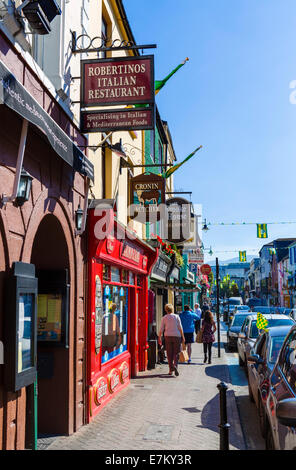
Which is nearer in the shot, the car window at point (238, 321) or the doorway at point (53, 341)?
the doorway at point (53, 341)

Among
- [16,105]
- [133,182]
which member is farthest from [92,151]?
[16,105]

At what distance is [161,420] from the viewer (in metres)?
7.75

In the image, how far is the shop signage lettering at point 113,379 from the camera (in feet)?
30.6

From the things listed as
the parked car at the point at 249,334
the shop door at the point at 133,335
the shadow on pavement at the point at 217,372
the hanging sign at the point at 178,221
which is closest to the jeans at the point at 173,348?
the shop door at the point at 133,335

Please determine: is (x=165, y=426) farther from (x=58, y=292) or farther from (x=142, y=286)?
(x=142, y=286)

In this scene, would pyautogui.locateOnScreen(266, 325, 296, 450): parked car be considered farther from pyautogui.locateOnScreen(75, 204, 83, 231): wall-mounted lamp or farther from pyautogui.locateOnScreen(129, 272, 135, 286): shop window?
pyautogui.locateOnScreen(129, 272, 135, 286): shop window

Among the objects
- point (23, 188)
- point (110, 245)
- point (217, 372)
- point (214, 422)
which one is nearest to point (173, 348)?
point (217, 372)

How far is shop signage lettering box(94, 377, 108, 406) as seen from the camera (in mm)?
8180

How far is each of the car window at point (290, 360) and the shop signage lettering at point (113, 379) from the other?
16.0 feet

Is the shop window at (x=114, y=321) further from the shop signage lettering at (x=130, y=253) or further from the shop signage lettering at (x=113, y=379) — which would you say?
the shop signage lettering at (x=130, y=253)

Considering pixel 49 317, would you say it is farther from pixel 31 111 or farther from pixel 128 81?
pixel 128 81

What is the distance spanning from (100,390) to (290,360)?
4613mm

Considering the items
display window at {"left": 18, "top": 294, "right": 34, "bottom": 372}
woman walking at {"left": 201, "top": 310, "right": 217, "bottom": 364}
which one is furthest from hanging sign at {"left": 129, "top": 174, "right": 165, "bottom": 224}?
display window at {"left": 18, "top": 294, "right": 34, "bottom": 372}
